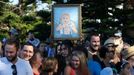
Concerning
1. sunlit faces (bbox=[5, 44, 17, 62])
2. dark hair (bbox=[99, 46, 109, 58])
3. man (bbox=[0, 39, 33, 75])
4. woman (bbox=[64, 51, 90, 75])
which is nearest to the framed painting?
dark hair (bbox=[99, 46, 109, 58])

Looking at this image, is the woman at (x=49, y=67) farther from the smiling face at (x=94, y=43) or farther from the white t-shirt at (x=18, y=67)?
the smiling face at (x=94, y=43)

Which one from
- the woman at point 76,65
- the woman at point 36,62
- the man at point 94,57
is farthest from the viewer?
the man at point 94,57

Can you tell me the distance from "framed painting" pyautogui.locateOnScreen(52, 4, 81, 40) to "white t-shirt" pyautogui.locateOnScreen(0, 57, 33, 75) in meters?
7.78

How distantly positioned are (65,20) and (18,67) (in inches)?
Answer: 367

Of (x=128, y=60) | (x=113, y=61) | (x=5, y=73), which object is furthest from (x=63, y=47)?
(x=128, y=60)

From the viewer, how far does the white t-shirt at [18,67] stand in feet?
25.2

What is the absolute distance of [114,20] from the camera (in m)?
25.1

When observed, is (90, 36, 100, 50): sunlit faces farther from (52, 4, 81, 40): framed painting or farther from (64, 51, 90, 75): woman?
(52, 4, 81, 40): framed painting

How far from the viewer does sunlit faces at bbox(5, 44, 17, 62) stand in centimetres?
767

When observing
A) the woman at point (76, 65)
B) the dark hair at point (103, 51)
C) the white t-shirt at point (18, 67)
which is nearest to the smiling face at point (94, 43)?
the dark hair at point (103, 51)

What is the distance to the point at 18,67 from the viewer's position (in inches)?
311

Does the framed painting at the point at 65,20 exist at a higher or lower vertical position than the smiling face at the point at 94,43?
lower

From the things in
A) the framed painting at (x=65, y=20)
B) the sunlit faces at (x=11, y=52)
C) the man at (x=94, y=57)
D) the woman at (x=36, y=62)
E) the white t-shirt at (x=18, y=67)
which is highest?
the sunlit faces at (x=11, y=52)

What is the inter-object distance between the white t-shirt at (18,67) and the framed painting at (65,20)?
25.5ft
